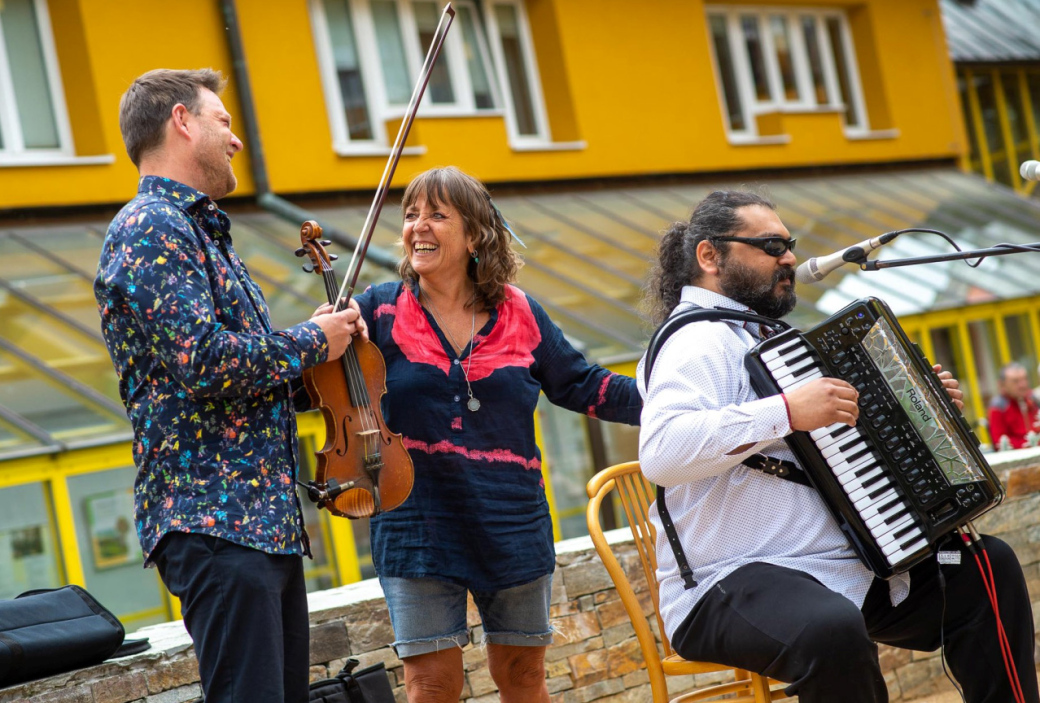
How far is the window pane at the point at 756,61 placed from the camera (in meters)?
13.2

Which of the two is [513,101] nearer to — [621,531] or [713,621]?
[621,531]

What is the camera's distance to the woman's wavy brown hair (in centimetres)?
323

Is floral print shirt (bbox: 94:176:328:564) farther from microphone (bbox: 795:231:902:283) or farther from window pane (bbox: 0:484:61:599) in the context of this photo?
window pane (bbox: 0:484:61:599)

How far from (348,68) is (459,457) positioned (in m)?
7.73

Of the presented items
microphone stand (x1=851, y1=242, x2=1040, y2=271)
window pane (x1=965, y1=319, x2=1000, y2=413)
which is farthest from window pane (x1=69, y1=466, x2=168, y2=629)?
window pane (x1=965, y1=319, x2=1000, y2=413)

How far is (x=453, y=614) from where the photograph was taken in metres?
3.05

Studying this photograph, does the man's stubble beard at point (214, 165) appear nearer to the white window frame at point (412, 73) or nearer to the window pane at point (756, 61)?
the white window frame at point (412, 73)

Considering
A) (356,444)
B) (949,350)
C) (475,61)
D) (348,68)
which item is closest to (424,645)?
(356,444)

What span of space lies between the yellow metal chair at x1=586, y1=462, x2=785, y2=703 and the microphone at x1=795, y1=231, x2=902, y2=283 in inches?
32.5

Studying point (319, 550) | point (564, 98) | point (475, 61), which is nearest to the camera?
point (319, 550)

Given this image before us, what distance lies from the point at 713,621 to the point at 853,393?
0.63m

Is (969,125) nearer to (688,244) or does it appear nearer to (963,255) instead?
(688,244)

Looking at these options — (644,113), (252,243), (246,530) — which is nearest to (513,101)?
(644,113)

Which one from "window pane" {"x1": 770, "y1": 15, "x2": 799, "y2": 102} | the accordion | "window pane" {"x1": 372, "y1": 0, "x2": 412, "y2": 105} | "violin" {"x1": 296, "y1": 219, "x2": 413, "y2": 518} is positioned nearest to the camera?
"violin" {"x1": 296, "y1": 219, "x2": 413, "y2": 518}
